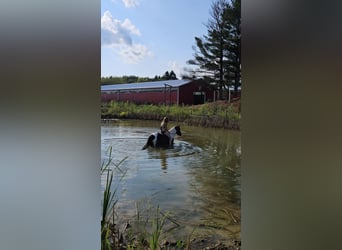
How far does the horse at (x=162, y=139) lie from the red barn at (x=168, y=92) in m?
0.13

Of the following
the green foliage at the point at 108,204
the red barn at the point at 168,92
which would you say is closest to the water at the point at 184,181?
the green foliage at the point at 108,204

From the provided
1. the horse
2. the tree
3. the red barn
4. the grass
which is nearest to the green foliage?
the grass

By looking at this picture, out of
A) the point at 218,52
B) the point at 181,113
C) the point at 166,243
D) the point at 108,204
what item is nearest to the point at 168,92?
the point at 181,113

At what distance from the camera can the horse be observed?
137 cm

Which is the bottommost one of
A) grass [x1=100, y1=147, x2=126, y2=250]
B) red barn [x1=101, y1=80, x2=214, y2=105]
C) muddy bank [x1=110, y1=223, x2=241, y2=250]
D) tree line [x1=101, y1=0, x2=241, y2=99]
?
muddy bank [x1=110, y1=223, x2=241, y2=250]

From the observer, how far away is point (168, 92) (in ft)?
4.52

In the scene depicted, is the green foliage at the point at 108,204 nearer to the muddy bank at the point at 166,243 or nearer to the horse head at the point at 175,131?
the muddy bank at the point at 166,243

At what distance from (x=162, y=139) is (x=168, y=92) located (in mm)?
214

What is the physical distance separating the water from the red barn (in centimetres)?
14

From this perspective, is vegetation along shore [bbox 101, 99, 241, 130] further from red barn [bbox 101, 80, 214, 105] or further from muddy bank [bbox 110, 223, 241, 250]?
muddy bank [bbox 110, 223, 241, 250]

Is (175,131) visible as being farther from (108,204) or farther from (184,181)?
(108,204)
